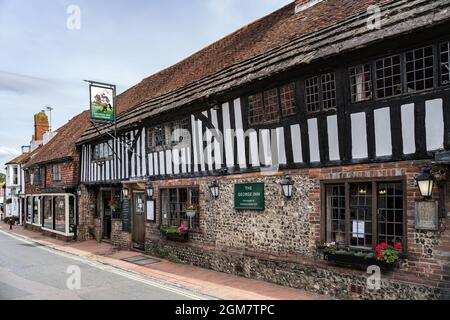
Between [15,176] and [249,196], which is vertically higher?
[15,176]

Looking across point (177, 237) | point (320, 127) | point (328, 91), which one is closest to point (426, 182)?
point (320, 127)

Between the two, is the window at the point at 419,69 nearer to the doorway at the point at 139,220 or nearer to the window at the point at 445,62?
the window at the point at 445,62

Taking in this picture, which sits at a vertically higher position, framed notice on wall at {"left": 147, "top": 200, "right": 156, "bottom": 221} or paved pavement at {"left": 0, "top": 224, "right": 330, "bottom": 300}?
framed notice on wall at {"left": 147, "top": 200, "right": 156, "bottom": 221}

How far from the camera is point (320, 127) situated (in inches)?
A: 344

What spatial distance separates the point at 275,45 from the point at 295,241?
543 cm

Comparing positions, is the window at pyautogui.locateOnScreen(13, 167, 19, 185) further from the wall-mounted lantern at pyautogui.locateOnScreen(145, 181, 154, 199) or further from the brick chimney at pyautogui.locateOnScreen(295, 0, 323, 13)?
the brick chimney at pyautogui.locateOnScreen(295, 0, 323, 13)

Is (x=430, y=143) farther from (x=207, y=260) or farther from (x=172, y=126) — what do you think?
(x=172, y=126)

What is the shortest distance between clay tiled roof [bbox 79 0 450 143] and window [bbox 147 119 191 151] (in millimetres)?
589

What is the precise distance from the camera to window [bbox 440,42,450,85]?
6.82 m

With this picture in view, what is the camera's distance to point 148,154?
14891 millimetres

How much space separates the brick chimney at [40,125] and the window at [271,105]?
3056 cm

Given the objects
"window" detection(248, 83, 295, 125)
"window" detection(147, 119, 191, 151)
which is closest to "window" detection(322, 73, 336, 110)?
"window" detection(248, 83, 295, 125)

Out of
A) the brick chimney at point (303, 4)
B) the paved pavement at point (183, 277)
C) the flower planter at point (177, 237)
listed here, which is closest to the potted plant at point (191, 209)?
the flower planter at point (177, 237)

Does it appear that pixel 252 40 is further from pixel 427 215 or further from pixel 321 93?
pixel 427 215
